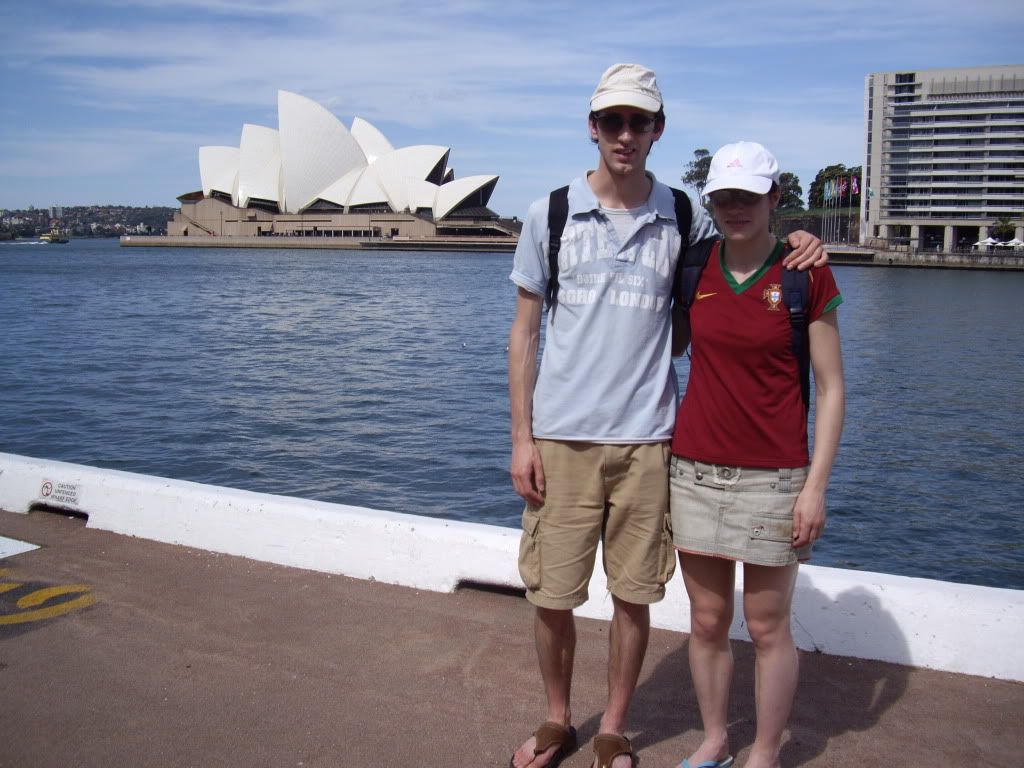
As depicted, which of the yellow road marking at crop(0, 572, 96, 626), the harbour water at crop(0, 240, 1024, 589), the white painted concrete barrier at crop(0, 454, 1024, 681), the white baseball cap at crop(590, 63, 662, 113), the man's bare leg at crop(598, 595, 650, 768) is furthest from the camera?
the harbour water at crop(0, 240, 1024, 589)

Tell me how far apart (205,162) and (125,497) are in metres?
69.0

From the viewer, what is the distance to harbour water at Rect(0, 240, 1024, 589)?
24.3 ft

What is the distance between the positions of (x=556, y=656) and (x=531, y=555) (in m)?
0.22

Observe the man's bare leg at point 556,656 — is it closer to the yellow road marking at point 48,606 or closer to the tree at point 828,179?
the yellow road marking at point 48,606

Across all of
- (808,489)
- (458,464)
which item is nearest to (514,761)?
(808,489)

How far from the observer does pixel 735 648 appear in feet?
8.18

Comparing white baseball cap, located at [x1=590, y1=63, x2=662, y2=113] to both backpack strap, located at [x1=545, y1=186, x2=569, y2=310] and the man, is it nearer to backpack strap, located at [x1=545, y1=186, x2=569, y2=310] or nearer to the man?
the man

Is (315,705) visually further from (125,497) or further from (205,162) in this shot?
(205,162)

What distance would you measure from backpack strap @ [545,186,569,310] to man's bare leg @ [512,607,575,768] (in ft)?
2.13

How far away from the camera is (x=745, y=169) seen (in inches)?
68.7

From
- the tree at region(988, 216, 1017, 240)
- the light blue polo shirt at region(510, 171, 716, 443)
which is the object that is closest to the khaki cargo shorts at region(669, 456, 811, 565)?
the light blue polo shirt at region(510, 171, 716, 443)

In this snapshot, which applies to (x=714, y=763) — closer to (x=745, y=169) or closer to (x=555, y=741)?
(x=555, y=741)

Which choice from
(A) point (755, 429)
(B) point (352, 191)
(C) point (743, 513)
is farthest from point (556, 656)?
(B) point (352, 191)

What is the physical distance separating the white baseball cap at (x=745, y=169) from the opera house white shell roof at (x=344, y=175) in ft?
201
